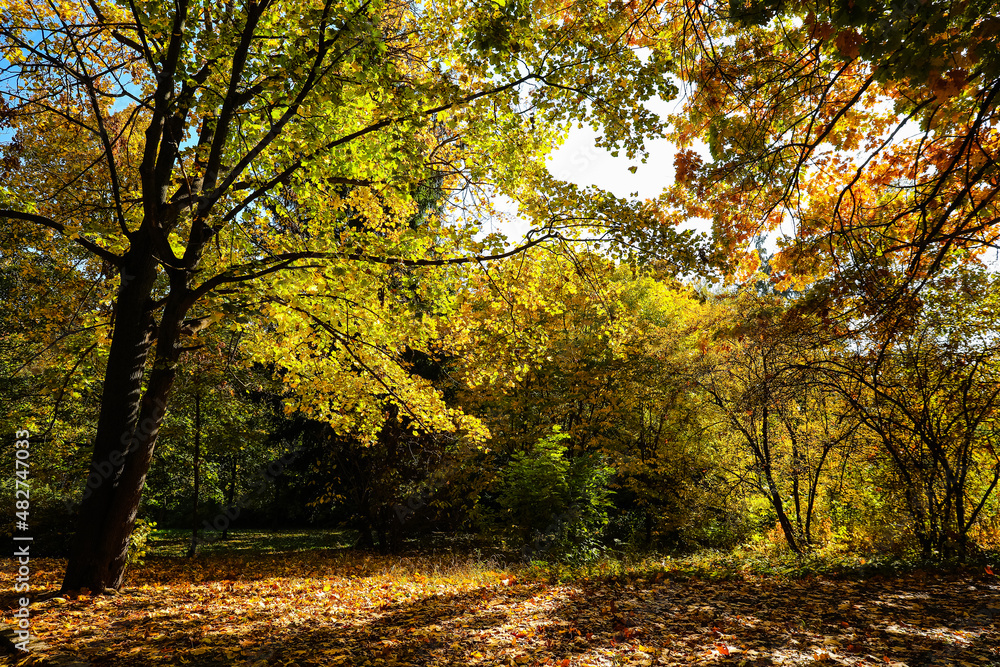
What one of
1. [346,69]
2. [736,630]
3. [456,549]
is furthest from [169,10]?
[456,549]

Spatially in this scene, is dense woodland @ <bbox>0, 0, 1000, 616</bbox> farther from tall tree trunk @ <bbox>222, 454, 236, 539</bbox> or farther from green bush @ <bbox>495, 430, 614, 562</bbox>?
tall tree trunk @ <bbox>222, 454, 236, 539</bbox>

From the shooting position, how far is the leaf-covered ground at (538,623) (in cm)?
376

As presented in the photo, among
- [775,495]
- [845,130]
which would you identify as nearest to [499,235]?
[845,130]

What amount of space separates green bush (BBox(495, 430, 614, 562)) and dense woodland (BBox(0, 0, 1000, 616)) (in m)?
0.07

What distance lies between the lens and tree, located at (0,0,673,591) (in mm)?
4656

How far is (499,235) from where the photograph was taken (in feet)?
20.3

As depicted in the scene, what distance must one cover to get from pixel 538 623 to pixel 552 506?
5830 mm

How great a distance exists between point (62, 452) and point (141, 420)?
6916 mm

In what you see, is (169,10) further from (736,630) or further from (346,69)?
(736,630)

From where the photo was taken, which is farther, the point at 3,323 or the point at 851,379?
the point at 3,323

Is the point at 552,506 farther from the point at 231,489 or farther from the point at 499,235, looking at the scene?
the point at 231,489

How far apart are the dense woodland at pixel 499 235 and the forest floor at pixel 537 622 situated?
1448 mm

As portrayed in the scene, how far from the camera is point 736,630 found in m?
4.39

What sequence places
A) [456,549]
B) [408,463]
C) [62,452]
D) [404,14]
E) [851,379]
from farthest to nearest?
[456,549]
[408,463]
[62,452]
[851,379]
[404,14]
